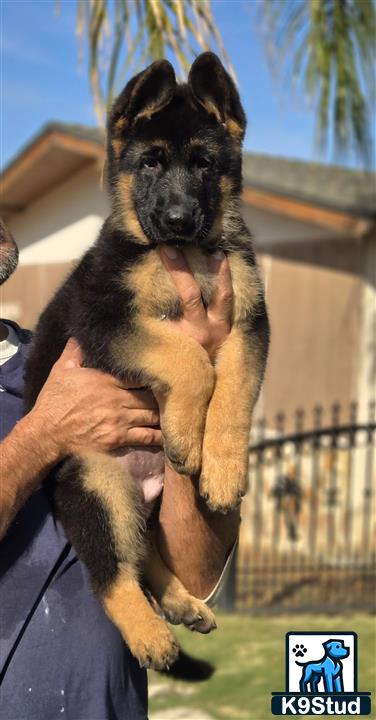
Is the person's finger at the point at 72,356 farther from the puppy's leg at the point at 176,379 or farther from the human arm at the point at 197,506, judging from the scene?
the human arm at the point at 197,506

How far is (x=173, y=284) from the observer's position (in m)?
2.73

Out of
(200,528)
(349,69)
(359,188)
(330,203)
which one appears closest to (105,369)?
(200,528)

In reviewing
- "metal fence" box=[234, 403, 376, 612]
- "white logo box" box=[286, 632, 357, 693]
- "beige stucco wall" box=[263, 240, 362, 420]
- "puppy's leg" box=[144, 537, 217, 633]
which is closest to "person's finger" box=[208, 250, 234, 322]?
"puppy's leg" box=[144, 537, 217, 633]

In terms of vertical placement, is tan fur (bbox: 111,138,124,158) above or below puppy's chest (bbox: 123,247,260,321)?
above

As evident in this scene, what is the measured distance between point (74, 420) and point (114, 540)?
41 centimetres

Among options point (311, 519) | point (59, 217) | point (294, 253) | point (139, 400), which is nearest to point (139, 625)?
point (139, 400)

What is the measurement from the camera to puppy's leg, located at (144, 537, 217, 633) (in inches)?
106

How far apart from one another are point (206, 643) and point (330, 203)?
4985 mm

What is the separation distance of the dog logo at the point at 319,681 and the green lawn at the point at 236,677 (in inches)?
55.6

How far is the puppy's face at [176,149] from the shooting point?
106 inches

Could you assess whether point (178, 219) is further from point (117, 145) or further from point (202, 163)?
point (117, 145)

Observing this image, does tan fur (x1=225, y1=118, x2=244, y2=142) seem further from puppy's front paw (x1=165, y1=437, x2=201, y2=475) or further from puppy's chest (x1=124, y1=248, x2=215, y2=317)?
puppy's front paw (x1=165, y1=437, x2=201, y2=475)

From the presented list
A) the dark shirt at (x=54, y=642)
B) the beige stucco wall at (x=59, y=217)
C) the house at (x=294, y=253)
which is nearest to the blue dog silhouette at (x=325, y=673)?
the dark shirt at (x=54, y=642)

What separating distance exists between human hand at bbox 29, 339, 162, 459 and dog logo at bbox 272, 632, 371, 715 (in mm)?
1032
